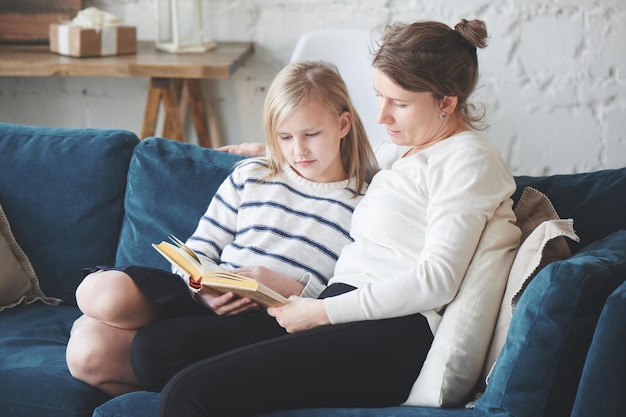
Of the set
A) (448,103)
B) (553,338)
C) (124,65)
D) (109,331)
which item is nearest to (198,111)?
(124,65)

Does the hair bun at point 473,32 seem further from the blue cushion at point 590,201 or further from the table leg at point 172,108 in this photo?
the table leg at point 172,108

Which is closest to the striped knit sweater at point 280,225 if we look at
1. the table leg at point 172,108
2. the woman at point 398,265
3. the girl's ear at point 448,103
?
the woman at point 398,265

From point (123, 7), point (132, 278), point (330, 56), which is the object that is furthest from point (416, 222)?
point (123, 7)

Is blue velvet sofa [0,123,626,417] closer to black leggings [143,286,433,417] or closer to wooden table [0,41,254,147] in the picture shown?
black leggings [143,286,433,417]

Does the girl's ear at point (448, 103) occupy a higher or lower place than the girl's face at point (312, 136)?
higher

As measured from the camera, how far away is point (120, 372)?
1851mm

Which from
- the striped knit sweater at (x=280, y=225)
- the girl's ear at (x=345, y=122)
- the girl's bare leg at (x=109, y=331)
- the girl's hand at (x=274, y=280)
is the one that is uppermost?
the girl's ear at (x=345, y=122)

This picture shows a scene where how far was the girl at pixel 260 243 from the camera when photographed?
1.79 m

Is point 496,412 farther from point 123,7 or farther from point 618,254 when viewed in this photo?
point 123,7

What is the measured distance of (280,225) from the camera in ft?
6.41

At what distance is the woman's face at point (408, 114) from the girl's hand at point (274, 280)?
14.8 inches

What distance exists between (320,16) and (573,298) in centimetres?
200

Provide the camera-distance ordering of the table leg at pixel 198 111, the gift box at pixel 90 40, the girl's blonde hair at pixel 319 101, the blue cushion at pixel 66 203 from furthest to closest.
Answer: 1. the table leg at pixel 198 111
2. the gift box at pixel 90 40
3. the blue cushion at pixel 66 203
4. the girl's blonde hair at pixel 319 101

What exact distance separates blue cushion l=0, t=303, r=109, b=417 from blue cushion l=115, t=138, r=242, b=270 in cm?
32
